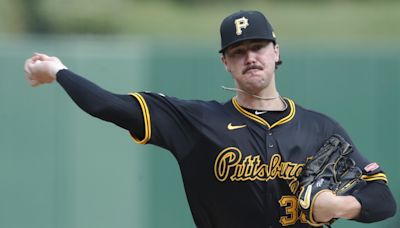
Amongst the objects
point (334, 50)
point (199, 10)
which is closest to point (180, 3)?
point (199, 10)

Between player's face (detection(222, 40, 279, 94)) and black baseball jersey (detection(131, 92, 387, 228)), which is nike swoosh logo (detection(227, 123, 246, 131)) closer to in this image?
black baseball jersey (detection(131, 92, 387, 228))

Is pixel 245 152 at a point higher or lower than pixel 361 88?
lower

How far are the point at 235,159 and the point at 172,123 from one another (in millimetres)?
274

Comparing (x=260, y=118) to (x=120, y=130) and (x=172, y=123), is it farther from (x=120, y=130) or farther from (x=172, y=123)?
(x=120, y=130)

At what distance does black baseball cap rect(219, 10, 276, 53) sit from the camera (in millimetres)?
3350

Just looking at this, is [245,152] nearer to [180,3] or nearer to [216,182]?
[216,182]

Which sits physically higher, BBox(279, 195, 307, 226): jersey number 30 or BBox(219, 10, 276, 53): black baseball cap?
BBox(219, 10, 276, 53): black baseball cap

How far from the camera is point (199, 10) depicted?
1019 cm

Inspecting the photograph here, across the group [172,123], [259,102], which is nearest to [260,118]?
[259,102]

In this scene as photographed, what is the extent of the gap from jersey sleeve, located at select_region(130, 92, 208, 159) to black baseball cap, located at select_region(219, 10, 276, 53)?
0.95ft

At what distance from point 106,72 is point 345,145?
11.3ft

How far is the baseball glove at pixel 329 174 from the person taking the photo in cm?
320

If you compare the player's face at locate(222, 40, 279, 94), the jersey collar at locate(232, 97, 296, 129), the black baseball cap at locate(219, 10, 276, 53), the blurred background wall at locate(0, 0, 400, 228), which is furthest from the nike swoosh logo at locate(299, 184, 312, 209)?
the blurred background wall at locate(0, 0, 400, 228)

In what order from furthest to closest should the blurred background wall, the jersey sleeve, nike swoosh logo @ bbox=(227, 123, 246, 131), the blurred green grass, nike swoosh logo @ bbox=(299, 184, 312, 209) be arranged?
the blurred green grass
the blurred background wall
nike swoosh logo @ bbox=(227, 123, 246, 131)
the jersey sleeve
nike swoosh logo @ bbox=(299, 184, 312, 209)
